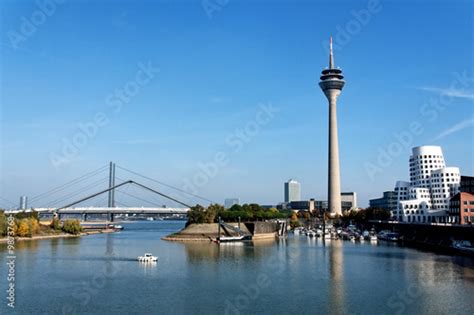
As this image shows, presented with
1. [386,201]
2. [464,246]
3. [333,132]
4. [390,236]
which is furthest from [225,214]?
[386,201]

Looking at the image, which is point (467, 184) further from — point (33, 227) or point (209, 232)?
point (33, 227)

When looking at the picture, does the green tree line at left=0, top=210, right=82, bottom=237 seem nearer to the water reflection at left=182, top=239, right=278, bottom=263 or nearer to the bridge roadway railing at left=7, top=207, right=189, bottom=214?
the bridge roadway railing at left=7, top=207, right=189, bottom=214

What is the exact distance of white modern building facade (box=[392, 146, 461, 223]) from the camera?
136 feet

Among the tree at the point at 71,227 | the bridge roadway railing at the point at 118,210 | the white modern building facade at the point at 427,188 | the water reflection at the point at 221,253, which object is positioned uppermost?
the white modern building facade at the point at 427,188

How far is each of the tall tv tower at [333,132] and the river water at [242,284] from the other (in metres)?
32.3

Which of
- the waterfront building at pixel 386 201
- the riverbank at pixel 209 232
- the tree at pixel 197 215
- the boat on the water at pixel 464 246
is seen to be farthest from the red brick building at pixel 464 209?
the waterfront building at pixel 386 201

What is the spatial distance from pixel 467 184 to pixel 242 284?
30.5 meters

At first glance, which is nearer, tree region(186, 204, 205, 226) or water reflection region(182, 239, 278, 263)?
water reflection region(182, 239, 278, 263)

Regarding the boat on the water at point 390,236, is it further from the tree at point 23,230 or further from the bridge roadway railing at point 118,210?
the tree at point 23,230

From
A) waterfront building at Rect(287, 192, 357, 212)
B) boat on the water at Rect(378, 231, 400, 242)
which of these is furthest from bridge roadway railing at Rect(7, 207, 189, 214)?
waterfront building at Rect(287, 192, 357, 212)

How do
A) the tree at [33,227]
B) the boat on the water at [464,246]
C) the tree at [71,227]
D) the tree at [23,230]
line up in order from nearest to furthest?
the boat on the water at [464,246]
the tree at [23,230]
the tree at [33,227]
the tree at [71,227]

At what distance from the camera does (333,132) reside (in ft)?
186

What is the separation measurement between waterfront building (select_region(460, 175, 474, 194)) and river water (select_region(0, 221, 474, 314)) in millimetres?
17755

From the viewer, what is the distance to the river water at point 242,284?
40.5ft
